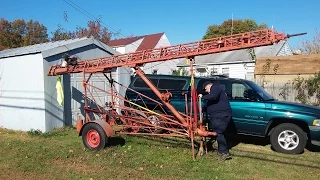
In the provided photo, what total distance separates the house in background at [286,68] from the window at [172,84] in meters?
10.1

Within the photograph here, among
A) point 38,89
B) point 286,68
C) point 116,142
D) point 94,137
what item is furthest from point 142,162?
point 286,68

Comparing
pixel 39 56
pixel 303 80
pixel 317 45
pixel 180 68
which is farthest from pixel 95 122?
pixel 317 45

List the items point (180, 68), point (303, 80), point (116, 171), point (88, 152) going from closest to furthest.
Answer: point (116, 171) → point (88, 152) → point (303, 80) → point (180, 68)

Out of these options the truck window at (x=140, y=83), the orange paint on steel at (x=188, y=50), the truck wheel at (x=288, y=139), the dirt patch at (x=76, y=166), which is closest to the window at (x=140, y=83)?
the truck window at (x=140, y=83)

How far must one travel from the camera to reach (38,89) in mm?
10539

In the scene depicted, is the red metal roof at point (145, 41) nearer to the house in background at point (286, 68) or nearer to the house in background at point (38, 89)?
the house in background at point (286, 68)

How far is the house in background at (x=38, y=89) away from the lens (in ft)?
34.3

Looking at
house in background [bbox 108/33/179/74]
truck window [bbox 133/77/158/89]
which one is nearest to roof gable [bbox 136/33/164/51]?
house in background [bbox 108/33/179/74]

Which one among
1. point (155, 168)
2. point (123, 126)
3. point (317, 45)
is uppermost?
point (317, 45)

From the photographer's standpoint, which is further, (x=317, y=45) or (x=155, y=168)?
(x=317, y=45)

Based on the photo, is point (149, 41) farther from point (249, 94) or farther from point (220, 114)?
point (220, 114)

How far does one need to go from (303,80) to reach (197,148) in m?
11.3

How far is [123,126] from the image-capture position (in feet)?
27.7

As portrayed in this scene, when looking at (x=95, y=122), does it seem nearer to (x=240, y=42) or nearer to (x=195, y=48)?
(x=195, y=48)
